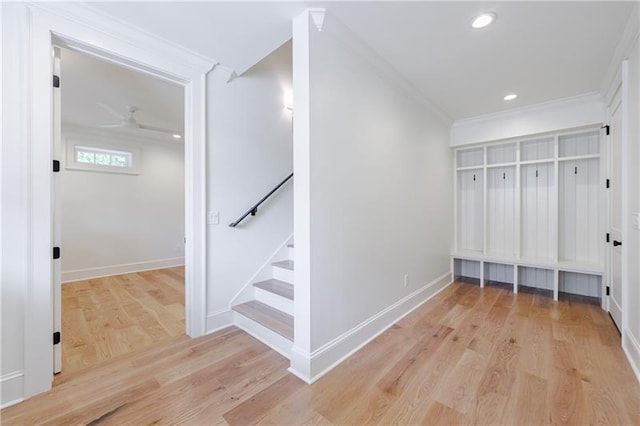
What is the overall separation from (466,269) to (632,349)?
240 centimetres

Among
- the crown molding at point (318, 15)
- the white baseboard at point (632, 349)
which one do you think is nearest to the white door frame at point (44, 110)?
the crown molding at point (318, 15)

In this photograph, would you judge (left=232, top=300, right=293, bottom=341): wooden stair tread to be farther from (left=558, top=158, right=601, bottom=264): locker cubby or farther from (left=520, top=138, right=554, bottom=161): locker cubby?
(left=520, top=138, right=554, bottom=161): locker cubby

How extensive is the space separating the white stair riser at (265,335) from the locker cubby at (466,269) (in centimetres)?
318

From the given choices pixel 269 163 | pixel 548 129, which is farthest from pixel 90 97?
pixel 548 129

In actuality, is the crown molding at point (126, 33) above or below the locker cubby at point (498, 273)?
above

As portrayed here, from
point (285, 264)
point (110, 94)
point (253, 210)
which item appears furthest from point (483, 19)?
point (110, 94)

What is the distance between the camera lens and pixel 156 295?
3.53 m

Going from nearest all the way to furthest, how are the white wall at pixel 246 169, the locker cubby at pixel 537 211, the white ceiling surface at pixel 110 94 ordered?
the white wall at pixel 246 169 < the white ceiling surface at pixel 110 94 < the locker cubby at pixel 537 211

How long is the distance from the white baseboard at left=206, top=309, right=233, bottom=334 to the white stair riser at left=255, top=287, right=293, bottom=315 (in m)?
0.31

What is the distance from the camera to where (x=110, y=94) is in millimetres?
3215

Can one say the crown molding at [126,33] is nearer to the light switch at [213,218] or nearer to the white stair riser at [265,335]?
the light switch at [213,218]

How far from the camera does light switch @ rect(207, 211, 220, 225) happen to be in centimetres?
247

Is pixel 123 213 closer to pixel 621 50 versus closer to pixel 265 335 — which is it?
pixel 265 335

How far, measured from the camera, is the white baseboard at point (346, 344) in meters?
1.80
